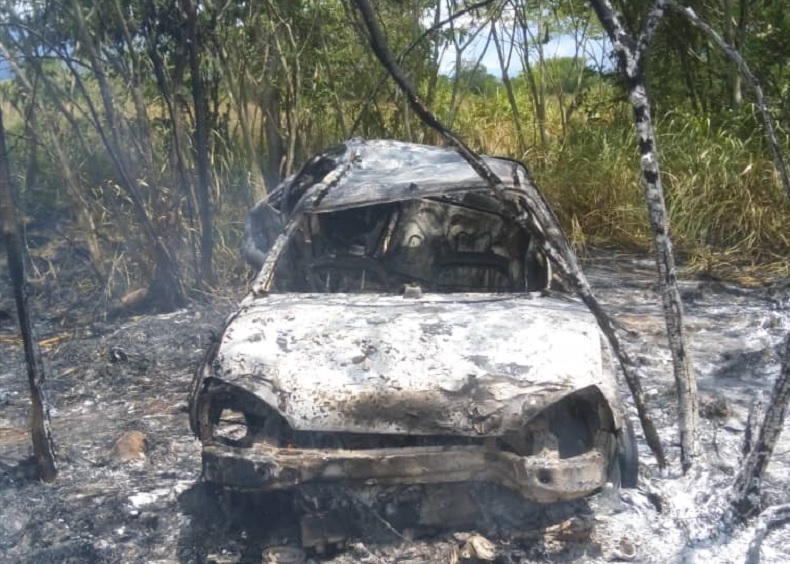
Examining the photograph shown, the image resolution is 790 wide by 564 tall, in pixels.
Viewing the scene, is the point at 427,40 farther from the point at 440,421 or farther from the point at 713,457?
the point at 440,421

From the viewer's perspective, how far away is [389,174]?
564 cm

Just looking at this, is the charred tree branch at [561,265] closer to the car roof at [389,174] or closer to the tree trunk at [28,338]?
the car roof at [389,174]

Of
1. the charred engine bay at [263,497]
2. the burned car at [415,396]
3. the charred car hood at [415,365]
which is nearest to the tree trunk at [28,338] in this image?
the charred engine bay at [263,497]

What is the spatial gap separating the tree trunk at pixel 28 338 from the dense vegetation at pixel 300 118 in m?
3.32

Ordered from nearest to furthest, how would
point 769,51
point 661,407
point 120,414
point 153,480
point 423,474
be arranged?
point 423,474, point 153,480, point 661,407, point 120,414, point 769,51

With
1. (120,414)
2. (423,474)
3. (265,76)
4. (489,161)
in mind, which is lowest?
(120,414)

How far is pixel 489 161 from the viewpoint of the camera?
5754 millimetres

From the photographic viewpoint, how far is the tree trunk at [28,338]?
4.88m

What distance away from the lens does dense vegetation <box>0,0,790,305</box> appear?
29.2ft

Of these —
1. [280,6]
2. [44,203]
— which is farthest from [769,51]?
[44,203]

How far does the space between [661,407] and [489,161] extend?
1.79 meters

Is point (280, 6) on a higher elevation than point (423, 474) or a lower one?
higher

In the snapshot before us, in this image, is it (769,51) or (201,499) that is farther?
(769,51)

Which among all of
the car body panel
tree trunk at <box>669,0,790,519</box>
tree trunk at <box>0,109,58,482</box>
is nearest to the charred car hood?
tree trunk at <box>669,0,790,519</box>
